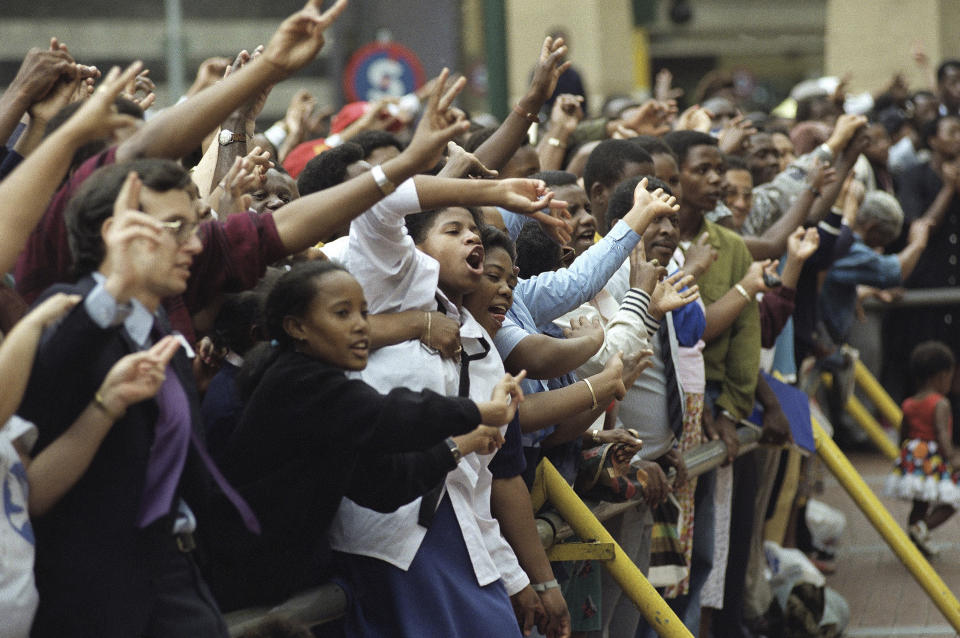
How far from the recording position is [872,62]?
19219 mm

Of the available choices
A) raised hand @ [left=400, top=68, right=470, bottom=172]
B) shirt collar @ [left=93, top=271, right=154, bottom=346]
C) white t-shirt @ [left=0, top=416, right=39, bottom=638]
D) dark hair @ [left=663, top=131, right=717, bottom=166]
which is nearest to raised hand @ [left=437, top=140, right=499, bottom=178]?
raised hand @ [left=400, top=68, right=470, bottom=172]

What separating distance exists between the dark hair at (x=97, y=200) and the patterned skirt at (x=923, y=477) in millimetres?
6725

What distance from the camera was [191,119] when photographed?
3314mm

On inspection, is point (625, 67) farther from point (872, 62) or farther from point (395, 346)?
point (395, 346)

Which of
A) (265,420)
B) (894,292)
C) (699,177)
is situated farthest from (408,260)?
(894,292)

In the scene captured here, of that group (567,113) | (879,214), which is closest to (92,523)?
(567,113)

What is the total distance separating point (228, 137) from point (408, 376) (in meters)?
1.35

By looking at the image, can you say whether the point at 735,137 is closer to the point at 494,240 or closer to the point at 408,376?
the point at 494,240

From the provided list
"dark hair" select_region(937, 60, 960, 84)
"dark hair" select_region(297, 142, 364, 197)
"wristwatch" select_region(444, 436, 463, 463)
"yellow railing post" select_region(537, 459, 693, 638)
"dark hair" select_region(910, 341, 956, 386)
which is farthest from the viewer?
"dark hair" select_region(937, 60, 960, 84)

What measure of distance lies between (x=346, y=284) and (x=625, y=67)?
57.1 feet

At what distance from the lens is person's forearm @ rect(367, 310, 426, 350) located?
3961mm

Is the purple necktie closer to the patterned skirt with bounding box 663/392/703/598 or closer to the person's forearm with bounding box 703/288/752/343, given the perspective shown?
the patterned skirt with bounding box 663/392/703/598

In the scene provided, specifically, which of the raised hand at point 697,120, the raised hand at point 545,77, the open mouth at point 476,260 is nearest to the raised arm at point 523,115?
the raised hand at point 545,77

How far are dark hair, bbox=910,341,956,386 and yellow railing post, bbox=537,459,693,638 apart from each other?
5081 mm
